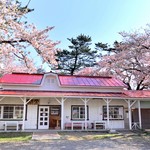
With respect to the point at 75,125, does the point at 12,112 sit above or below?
above

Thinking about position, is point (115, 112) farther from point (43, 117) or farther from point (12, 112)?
point (12, 112)

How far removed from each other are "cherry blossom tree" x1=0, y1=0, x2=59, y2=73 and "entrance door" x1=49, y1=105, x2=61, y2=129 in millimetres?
6945

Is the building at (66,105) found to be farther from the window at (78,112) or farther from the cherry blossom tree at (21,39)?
the cherry blossom tree at (21,39)

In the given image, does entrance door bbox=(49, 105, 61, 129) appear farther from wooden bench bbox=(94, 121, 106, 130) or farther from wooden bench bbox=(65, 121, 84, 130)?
wooden bench bbox=(94, 121, 106, 130)

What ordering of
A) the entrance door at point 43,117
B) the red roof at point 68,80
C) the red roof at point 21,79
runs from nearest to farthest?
the entrance door at point 43,117 < the red roof at point 21,79 < the red roof at point 68,80

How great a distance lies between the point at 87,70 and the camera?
29391 mm

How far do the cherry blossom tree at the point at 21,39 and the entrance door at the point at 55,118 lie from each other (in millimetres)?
6945

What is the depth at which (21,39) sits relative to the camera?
9.81 meters

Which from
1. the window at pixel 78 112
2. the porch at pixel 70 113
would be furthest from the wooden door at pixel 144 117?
the window at pixel 78 112

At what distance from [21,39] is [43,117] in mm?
8843

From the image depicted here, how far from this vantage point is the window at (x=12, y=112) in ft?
53.3

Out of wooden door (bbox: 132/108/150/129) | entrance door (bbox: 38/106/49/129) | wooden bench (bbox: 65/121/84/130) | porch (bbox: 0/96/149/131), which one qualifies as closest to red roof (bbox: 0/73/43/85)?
porch (bbox: 0/96/149/131)

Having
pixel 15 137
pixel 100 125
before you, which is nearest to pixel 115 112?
pixel 100 125

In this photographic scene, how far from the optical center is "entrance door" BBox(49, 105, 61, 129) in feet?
55.6
